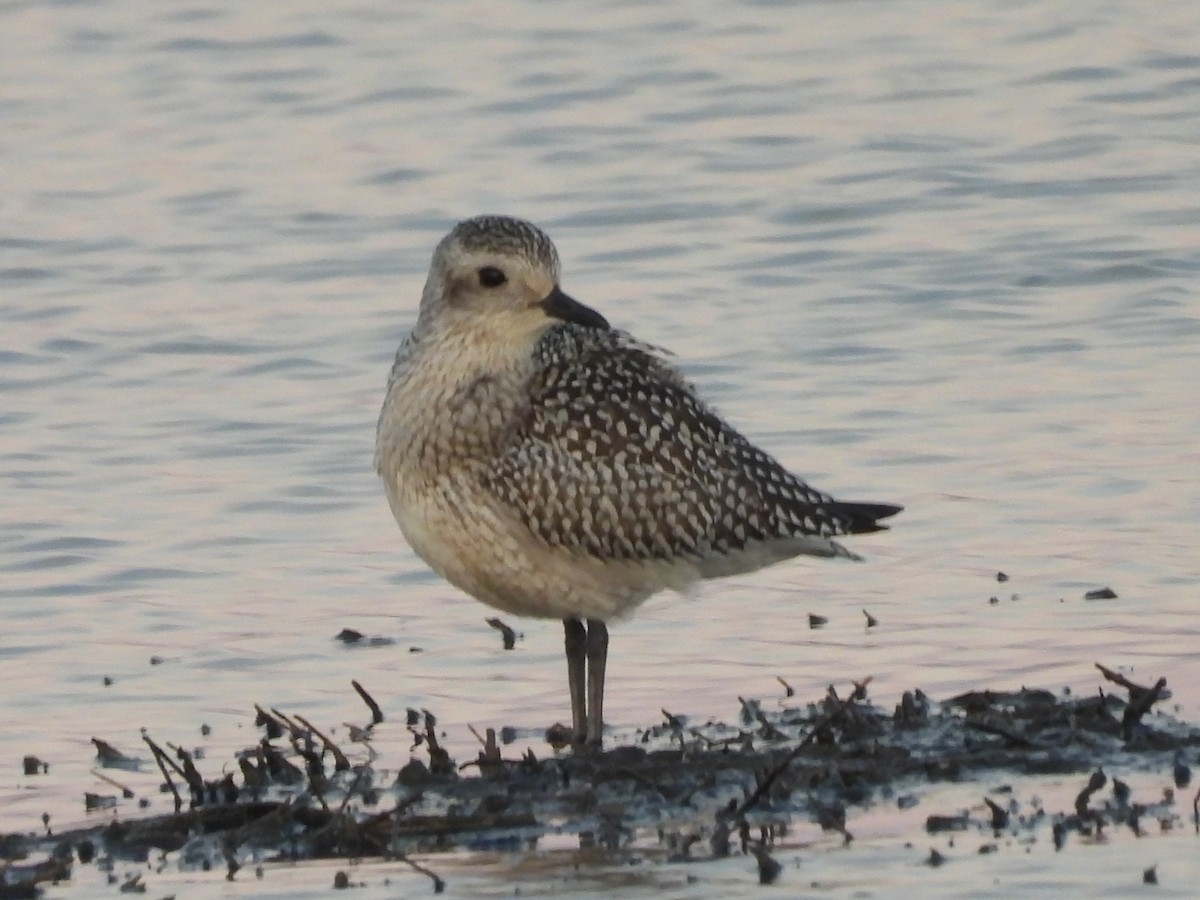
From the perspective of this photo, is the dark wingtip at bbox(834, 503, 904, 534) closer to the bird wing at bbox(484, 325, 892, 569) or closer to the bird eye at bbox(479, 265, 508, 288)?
the bird wing at bbox(484, 325, 892, 569)

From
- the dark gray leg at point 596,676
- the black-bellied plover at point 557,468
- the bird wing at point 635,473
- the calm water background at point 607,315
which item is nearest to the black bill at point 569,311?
the black-bellied plover at point 557,468

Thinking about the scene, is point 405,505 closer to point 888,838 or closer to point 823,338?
point 888,838

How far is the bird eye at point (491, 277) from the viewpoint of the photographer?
9766 mm

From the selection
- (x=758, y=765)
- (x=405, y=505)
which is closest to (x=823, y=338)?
(x=405, y=505)

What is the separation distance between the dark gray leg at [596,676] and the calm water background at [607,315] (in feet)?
1.22

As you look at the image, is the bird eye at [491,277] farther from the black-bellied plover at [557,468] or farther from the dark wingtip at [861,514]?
the dark wingtip at [861,514]

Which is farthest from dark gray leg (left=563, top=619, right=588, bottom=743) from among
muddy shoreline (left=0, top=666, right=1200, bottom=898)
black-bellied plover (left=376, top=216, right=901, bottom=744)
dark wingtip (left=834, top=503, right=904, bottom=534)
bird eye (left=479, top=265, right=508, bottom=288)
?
bird eye (left=479, top=265, right=508, bottom=288)

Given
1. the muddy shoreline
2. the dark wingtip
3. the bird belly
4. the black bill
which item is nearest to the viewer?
the muddy shoreline

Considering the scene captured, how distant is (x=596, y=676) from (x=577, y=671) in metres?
0.09

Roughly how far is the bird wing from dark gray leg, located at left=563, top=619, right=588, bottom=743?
0.34 m

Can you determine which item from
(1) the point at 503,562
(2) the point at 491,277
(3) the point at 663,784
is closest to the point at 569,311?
(2) the point at 491,277

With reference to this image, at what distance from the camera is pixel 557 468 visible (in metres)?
9.55

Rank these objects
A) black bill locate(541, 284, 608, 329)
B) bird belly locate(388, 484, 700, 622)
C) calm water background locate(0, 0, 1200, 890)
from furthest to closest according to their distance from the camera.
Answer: calm water background locate(0, 0, 1200, 890)
black bill locate(541, 284, 608, 329)
bird belly locate(388, 484, 700, 622)

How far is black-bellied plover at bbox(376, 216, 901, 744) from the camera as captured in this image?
375 inches
